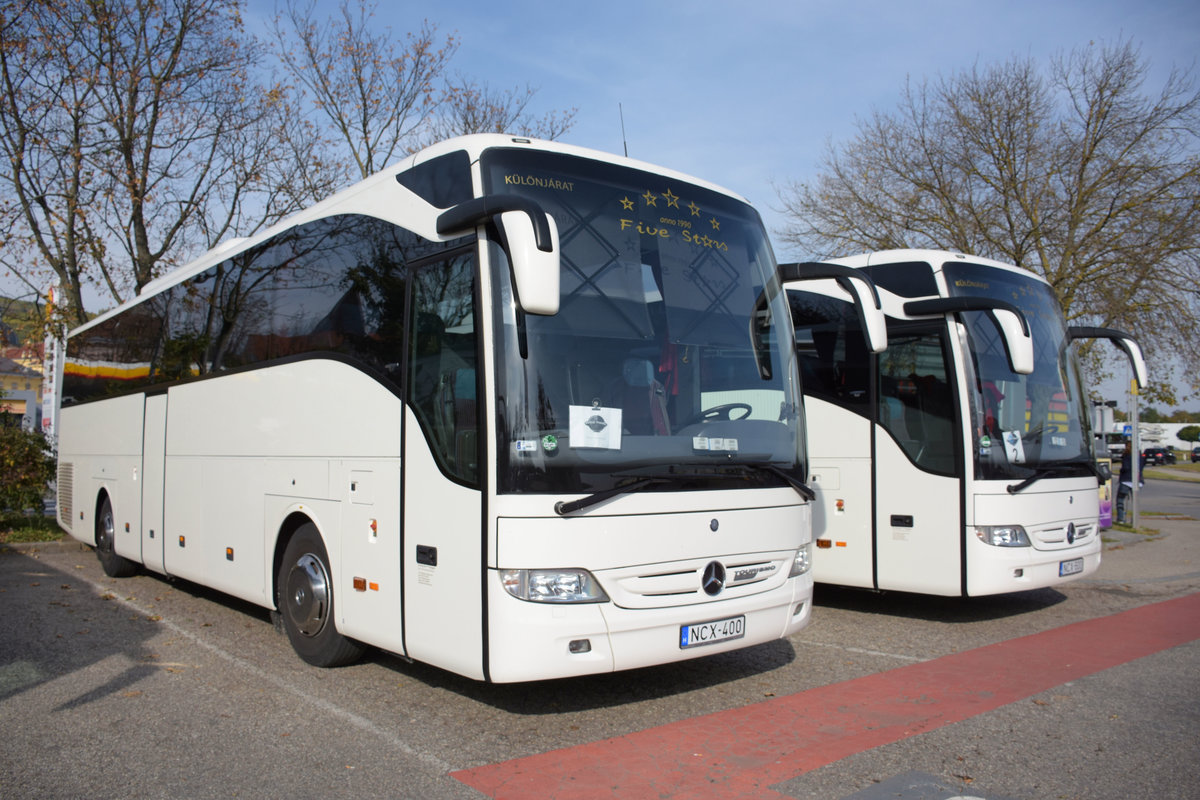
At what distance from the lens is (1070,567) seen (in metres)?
8.96

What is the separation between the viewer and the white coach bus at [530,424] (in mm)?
5070

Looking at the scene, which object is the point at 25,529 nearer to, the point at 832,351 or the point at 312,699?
the point at 312,699

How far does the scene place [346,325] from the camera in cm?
664

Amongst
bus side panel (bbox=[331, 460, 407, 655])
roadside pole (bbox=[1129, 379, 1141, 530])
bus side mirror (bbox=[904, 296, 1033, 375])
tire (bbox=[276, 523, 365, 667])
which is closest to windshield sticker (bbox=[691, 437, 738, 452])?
bus side panel (bbox=[331, 460, 407, 655])

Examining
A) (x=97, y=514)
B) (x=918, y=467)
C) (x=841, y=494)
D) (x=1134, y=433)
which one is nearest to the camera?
(x=918, y=467)

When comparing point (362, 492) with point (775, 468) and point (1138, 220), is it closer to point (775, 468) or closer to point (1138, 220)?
point (775, 468)

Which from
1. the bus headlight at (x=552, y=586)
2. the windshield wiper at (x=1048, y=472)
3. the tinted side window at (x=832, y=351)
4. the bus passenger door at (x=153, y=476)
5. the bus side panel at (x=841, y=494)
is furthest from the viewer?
the bus passenger door at (x=153, y=476)

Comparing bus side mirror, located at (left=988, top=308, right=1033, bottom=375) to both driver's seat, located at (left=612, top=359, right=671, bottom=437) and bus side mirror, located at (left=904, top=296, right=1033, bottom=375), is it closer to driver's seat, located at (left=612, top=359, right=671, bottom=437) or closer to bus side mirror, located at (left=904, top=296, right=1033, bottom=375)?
bus side mirror, located at (left=904, top=296, right=1033, bottom=375)

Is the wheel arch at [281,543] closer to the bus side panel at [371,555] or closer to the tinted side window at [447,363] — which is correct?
the bus side panel at [371,555]

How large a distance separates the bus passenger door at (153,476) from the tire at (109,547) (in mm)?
1369

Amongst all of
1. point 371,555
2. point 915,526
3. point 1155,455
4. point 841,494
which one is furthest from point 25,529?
point 1155,455

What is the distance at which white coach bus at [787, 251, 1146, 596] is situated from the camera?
8422 millimetres

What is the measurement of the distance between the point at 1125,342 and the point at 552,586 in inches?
328

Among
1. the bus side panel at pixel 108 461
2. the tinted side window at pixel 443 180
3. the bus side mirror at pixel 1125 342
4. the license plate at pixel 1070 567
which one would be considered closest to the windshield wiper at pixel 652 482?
the tinted side window at pixel 443 180
